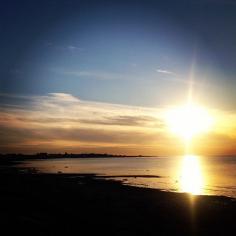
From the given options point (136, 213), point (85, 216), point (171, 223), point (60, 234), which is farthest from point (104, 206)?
point (60, 234)

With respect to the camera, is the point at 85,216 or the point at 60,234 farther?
the point at 85,216

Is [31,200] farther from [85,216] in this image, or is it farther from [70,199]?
[85,216]

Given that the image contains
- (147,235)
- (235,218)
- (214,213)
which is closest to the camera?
(147,235)

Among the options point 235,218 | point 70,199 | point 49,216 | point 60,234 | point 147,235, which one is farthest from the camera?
point 70,199

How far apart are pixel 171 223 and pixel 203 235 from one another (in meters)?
3.52

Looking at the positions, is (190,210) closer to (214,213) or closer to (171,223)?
(214,213)

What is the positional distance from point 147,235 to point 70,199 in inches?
639

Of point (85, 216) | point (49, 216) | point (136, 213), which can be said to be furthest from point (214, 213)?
point (49, 216)

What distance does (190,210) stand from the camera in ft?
108

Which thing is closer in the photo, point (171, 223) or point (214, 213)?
point (171, 223)

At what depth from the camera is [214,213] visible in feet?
106

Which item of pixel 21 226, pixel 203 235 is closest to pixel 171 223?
pixel 203 235

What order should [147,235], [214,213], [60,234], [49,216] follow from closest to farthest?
[60,234], [147,235], [49,216], [214,213]

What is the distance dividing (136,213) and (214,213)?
7199 mm
